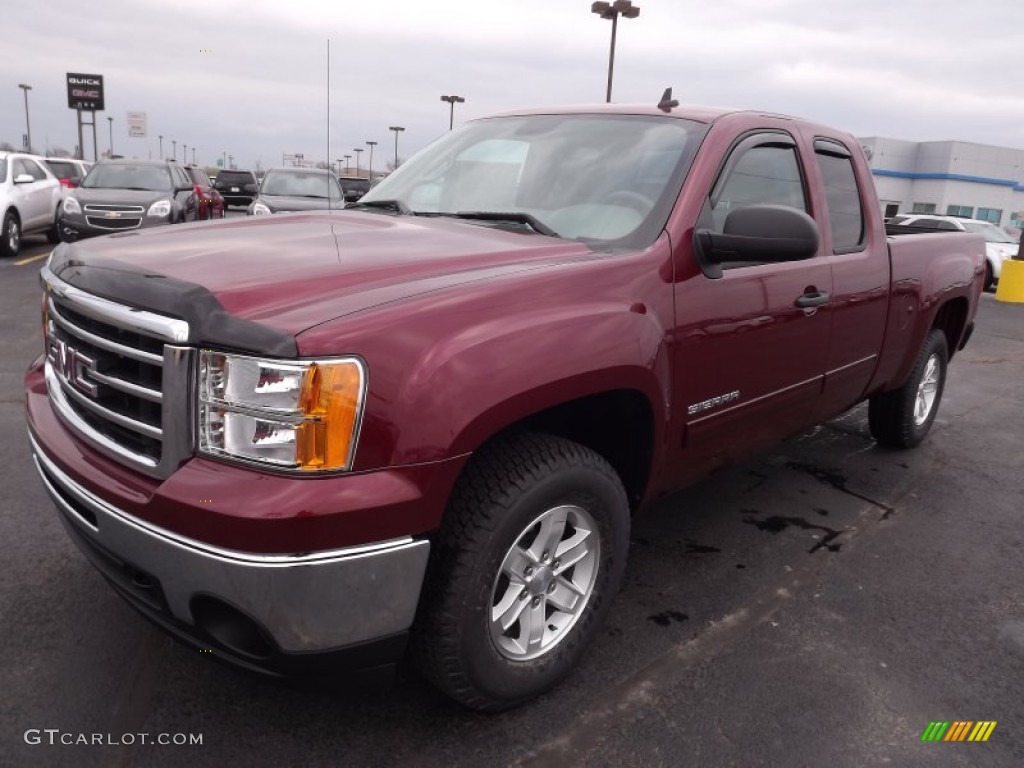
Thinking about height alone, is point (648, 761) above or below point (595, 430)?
below

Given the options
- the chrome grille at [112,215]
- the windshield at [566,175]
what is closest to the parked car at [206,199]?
the chrome grille at [112,215]

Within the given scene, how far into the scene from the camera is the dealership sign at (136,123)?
44.2 meters

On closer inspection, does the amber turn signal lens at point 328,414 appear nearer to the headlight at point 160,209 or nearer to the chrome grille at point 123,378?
the chrome grille at point 123,378

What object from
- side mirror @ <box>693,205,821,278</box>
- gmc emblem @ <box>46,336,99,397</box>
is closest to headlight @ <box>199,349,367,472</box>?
gmc emblem @ <box>46,336,99,397</box>

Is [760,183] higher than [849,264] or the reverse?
higher

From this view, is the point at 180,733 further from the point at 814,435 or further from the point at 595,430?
the point at 814,435

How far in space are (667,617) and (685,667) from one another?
329 millimetres

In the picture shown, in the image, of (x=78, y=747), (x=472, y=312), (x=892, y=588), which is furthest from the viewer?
(x=892, y=588)

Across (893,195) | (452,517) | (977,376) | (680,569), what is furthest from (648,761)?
(893,195)

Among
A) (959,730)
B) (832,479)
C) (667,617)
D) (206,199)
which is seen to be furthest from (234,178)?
(959,730)

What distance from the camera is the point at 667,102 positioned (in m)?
3.33

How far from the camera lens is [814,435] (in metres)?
5.48

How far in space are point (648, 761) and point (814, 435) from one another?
3.76 m
